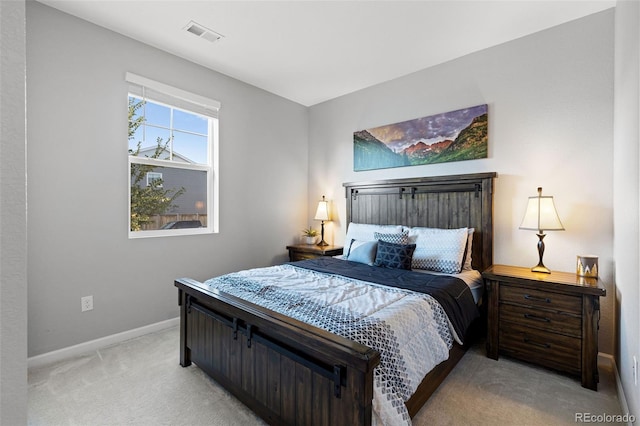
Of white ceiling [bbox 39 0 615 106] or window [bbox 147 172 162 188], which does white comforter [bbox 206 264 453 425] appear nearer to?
window [bbox 147 172 162 188]

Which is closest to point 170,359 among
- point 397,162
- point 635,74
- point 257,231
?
point 257,231

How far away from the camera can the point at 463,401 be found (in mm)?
1934

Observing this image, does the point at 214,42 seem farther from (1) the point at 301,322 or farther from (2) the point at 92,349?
(2) the point at 92,349

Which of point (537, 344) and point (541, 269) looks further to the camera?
point (541, 269)

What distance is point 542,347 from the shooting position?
2.28 metres

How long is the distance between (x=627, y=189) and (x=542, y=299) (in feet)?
3.14

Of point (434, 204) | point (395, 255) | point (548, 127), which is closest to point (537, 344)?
point (395, 255)

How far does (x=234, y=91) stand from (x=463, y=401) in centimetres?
377

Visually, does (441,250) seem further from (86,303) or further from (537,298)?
(86,303)

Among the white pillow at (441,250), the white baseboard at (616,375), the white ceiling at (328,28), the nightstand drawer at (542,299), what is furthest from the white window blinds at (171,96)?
the white baseboard at (616,375)

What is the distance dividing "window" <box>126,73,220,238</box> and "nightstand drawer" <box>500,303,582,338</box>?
10.0ft

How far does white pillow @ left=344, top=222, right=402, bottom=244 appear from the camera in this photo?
337cm

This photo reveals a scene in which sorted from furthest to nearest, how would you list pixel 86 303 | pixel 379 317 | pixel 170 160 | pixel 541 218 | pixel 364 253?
pixel 170 160
pixel 364 253
pixel 86 303
pixel 541 218
pixel 379 317

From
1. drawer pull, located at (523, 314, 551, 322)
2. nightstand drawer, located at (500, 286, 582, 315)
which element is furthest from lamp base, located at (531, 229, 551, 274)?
drawer pull, located at (523, 314, 551, 322)
